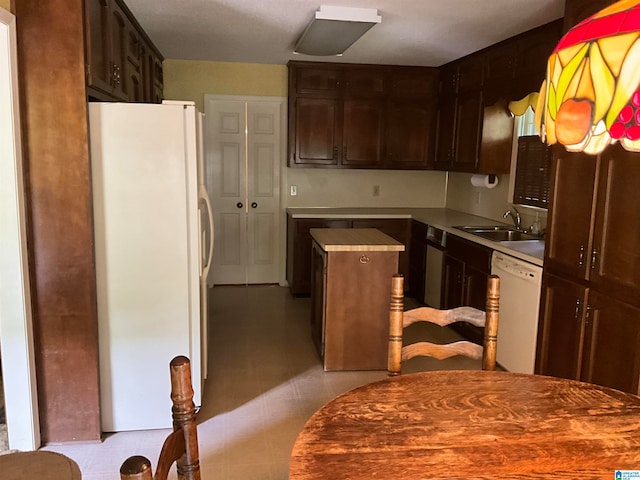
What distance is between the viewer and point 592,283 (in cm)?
265

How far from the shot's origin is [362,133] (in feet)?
17.9

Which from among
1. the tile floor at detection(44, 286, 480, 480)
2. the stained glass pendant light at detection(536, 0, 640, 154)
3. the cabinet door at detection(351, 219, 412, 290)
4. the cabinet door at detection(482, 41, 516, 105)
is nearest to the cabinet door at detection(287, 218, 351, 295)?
the cabinet door at detection(351, 219, 412, 290)

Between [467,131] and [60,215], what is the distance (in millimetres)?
3525

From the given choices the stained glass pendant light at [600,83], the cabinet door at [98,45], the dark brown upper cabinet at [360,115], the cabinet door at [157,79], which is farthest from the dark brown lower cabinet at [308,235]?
the stained glass pendant light at [600,83]

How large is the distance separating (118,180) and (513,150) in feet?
10.3

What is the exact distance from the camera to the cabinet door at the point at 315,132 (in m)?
5.32

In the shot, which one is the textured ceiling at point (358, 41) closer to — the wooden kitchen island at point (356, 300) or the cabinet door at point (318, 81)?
the cabinet door at point (318, 81)

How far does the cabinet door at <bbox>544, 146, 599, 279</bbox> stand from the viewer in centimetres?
267

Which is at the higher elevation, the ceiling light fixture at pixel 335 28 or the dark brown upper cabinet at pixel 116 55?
the ceiling light fixture at pixel 335 28

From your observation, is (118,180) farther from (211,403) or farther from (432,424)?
(432,424)

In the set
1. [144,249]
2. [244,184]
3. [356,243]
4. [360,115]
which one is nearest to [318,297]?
[356,243]

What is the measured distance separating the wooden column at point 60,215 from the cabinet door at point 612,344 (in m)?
2.47

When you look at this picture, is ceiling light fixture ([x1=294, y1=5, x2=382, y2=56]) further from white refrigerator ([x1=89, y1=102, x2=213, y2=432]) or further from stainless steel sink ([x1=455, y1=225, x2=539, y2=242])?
stainless steel sink ([x1=455, y1=225, x2=539, y2=242])

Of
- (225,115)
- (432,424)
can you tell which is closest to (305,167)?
(225,115)
